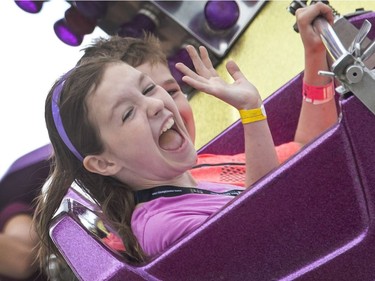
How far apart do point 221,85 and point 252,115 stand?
0.06 meters

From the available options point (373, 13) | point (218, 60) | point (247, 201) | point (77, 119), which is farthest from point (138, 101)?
point (218, 60)

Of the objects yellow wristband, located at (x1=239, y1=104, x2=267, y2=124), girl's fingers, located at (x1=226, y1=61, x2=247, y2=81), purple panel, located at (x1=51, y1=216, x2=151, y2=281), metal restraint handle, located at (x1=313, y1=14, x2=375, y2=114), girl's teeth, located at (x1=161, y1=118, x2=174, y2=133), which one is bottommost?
purple panel, located at (x1=51, y1=216, x2=151, y2=281)

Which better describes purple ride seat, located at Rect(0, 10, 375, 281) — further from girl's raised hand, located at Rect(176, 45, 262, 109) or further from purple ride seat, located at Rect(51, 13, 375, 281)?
girl's raised hand, located at Rect(176, 45, 262, 109)

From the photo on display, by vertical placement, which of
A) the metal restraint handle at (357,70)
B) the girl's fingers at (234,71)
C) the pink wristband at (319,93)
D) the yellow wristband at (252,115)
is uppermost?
the metal restraint handle at (357,70)

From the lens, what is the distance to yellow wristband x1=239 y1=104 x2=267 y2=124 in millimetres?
777

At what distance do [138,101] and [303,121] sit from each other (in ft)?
1.03

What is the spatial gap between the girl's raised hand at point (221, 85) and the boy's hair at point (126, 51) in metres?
0.14

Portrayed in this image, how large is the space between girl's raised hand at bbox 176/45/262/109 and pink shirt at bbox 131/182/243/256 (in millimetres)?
129

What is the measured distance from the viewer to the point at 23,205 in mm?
1271

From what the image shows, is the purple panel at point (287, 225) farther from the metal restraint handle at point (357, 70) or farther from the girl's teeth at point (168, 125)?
the girl's teeth at point (168, 125)

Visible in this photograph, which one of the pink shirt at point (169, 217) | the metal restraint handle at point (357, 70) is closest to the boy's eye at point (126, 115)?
the pink shirt at point (169, 217)

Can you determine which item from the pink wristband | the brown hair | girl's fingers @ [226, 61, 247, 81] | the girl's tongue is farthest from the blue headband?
the pink wristband

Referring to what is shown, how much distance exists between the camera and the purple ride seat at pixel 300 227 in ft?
2.02

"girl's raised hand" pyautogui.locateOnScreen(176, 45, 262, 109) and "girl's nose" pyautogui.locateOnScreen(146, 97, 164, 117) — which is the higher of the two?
"girl's raised hand" pyautogui.locateOnScreen(176, 45, 262, 109)
